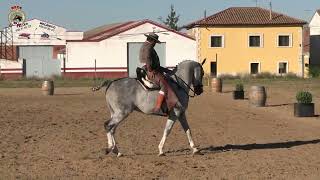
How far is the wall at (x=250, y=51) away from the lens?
70.9 metres

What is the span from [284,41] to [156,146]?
60.0m

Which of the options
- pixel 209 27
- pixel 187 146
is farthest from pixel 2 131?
pixel 209 27

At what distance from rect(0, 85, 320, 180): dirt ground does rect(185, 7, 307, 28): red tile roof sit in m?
48.5

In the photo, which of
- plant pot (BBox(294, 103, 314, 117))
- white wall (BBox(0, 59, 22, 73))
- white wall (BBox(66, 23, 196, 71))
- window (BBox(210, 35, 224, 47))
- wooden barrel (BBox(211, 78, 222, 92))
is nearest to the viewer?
plant pot (BBox(294, 103, 314, 117))

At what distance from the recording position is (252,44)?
2815 inches

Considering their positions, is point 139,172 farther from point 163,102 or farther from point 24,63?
point 24,63

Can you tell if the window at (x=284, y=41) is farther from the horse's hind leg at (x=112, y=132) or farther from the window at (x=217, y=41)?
the horse's hind leg at (x=112, y=132)

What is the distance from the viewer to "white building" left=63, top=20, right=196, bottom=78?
227 ft

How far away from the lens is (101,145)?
45.4 feet

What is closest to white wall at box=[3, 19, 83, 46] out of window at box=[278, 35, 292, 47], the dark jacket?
window at box=[278, 35, 292, 47]

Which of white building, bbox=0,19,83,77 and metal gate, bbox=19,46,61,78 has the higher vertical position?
white building, bbox=0,19,83,77

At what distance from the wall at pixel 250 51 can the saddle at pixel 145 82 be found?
58542 mm

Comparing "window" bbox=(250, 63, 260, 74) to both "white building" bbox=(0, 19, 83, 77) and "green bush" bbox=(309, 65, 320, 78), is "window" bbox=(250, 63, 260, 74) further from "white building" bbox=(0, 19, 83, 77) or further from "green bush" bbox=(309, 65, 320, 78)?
"white building" bbox=(0, 19, 83, 77)

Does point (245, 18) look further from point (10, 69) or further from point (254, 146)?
point (254, 146)
